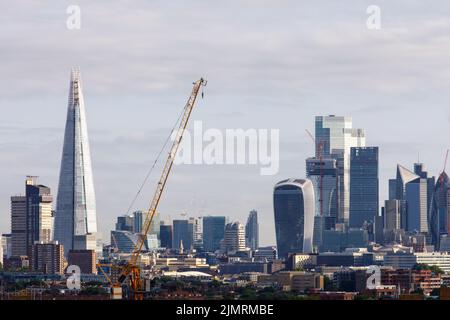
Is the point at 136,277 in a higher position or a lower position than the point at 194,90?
lower
